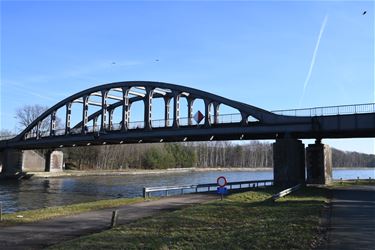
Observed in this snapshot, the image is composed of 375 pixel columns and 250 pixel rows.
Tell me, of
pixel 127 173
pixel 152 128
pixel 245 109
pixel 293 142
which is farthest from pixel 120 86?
pixel 127 173

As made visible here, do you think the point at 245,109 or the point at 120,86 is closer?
the point at 245,109

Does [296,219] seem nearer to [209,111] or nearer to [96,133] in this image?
[209,111]

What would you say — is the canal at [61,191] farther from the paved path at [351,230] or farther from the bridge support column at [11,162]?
the paved path at [351,230]

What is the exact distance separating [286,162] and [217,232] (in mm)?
33566

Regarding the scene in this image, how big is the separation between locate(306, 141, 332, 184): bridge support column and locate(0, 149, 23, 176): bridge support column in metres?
64.0

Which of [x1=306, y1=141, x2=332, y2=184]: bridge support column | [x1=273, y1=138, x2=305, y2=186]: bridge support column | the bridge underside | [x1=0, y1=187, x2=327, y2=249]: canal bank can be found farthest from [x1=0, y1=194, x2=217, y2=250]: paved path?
[x1=306, y1=141, x2=332, y2=184]: bridge support column

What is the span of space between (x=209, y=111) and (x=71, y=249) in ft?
152

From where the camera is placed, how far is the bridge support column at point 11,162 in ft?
295

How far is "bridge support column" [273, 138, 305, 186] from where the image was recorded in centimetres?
4566

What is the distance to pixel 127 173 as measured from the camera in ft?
382

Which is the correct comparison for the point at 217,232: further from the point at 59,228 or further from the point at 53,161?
the point at 53,161

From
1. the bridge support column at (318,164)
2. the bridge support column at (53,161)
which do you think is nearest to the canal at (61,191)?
the bridge support column at (318,164)

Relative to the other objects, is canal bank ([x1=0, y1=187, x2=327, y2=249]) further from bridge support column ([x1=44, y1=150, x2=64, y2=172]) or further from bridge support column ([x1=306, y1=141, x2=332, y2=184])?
bridge support column ([x1=44, y1=150, x2=64, y2=172])

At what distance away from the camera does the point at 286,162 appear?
151 feet
